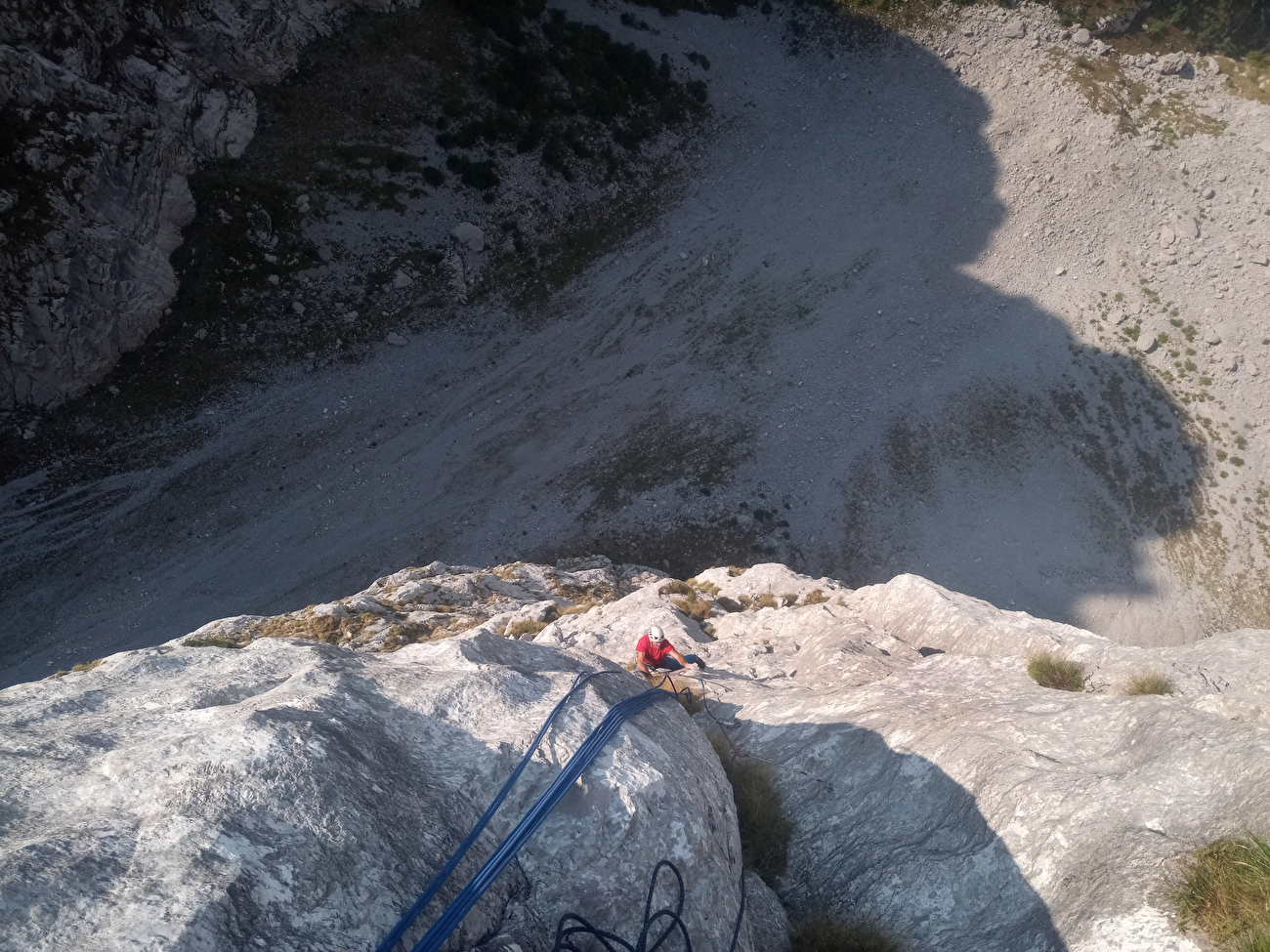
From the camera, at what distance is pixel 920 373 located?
88.3 ft

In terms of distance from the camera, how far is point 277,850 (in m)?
5.02

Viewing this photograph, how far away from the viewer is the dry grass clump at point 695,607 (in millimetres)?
16572

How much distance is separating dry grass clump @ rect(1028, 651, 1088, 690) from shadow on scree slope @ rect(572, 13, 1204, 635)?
1418 centimetres

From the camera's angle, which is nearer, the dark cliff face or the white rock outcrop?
the white rock outcrop

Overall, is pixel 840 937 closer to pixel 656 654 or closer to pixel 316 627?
pixel 656 654

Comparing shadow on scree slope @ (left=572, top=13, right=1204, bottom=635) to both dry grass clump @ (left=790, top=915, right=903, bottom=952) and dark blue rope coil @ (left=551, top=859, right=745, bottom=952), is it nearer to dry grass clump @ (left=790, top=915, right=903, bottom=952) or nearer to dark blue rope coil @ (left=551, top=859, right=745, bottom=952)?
dry grass clump @ (left=790, top=915, right=903, bottom=952)

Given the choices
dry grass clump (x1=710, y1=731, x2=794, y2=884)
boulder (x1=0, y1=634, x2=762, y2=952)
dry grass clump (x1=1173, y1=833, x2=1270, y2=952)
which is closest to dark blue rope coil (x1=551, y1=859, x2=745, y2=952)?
boulder (x1=0, y1=634, x2=762, y2=952)

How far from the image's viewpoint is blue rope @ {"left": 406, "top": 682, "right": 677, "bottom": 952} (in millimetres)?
5176

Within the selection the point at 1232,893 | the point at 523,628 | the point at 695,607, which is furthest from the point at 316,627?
the point at 1232,893

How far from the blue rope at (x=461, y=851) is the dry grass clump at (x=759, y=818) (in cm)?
284

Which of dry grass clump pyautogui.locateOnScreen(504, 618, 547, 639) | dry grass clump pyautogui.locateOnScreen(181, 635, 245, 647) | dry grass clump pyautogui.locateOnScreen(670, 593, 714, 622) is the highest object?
dry grass clump pyautogui.locateOnScreen(181, 635, 245, 647)

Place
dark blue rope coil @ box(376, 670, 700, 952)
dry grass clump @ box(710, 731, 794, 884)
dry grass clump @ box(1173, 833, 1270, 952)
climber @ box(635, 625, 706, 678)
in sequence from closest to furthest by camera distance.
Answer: dark blue rope coil @ box(376, 670, 700, 952) → dry grass clump @ box(1173, 833, 1270, 952) → dry grass clump @ box(710, 731, 794, 884) → climber @ box(635, 625, 706, 678)

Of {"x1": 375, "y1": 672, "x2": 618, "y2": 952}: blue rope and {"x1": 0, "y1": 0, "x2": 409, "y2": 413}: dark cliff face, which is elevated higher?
{"x1": 0, "y1": 0, "x2": 409, "y2": 413}: dark cliff face

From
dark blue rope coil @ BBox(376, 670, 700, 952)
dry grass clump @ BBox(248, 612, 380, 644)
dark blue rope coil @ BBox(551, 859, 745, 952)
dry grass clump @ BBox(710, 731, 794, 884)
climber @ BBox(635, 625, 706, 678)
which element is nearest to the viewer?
dark blue rope coil @ BBox(376, 670, 700, 952)
